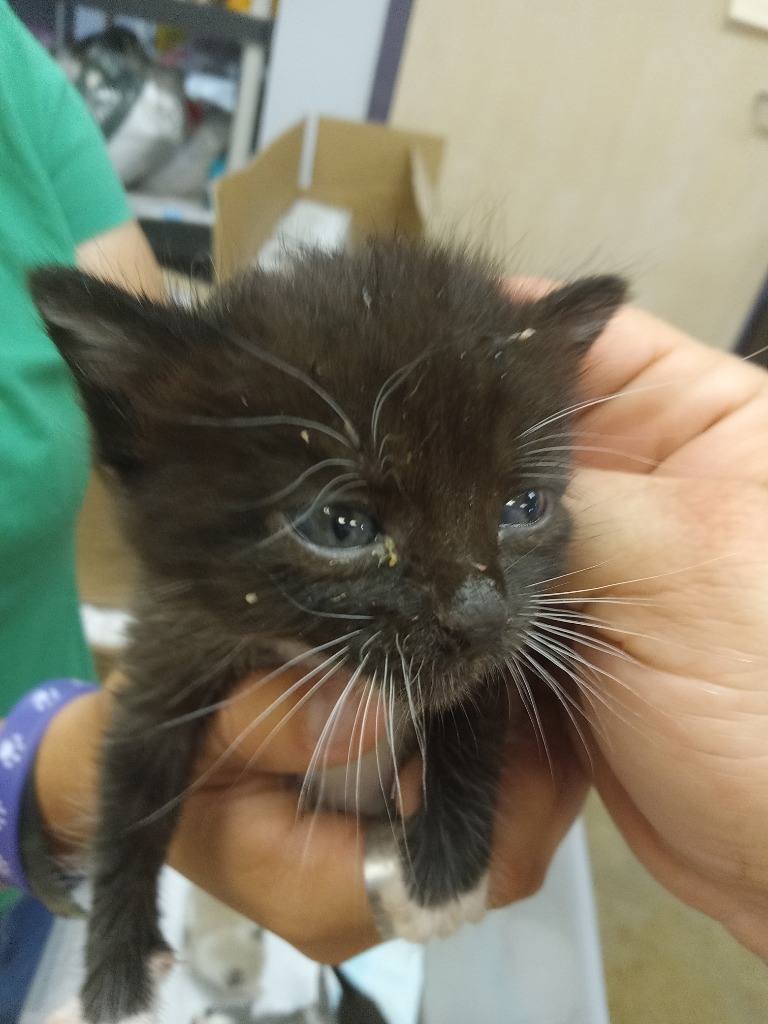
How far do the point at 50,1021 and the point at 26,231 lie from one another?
1.15m

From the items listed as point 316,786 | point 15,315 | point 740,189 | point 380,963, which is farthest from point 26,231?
point 740,189

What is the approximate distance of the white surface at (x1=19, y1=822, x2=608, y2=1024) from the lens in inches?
45.4

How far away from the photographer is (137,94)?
218 centimetres

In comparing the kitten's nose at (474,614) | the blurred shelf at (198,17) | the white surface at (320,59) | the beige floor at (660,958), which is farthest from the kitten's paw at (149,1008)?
the white surface at (320,59)

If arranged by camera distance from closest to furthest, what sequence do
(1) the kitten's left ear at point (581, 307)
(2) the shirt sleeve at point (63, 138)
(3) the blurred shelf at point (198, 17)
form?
(1) the kitten's left ear at point (581, 307) → (2) the shirt sleeve at point (63, 138) → (3) the blurred shelf at point (198, 17)

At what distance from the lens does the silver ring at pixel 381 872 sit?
95 centimetres

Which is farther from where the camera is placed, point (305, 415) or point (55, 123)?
point (55, 123)

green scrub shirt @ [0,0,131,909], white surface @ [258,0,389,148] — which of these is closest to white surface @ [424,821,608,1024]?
green scrub shirt @ [0,0,131,909]

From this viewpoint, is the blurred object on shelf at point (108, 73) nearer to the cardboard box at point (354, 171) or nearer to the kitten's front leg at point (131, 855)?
the cardboard box at point (354, 171)

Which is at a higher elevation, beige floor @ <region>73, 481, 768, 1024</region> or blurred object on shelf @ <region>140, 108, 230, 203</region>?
blurred object on shelf @ <region>140, 108, 230, 203</region>

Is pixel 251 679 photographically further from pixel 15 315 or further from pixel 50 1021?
pixel 15 315

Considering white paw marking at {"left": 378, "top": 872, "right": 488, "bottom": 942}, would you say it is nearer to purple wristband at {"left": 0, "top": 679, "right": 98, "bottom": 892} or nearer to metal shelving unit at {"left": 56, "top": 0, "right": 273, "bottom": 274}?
purple wristband at {"left": 0, "top": 679, "right": 98, "bottom": 892}

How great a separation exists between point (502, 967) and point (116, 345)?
1.19m

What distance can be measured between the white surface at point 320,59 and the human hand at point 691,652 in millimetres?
2164
